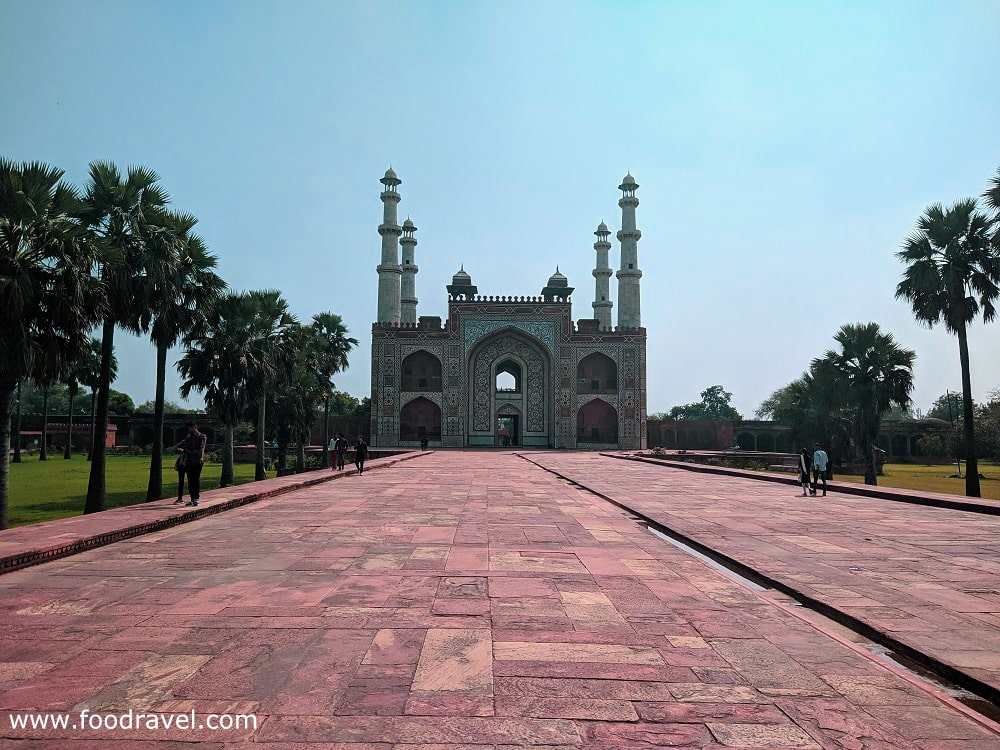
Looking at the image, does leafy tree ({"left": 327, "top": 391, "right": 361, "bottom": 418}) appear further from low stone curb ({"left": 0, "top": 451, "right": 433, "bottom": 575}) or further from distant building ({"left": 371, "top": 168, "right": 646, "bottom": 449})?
low stone curb ({"left": 0, "top": 451, "right": 433, "bottom": 575})

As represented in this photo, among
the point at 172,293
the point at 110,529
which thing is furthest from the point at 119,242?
the point at 110,529

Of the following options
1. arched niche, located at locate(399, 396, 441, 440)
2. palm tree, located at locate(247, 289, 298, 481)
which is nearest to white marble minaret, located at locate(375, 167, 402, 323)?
arched niche, located at locate(399, 396, 441, 440)

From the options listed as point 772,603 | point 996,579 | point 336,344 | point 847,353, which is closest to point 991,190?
point 847,353

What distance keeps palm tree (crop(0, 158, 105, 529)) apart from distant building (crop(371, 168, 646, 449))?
3131 cm

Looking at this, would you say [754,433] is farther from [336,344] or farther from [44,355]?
[44,355]

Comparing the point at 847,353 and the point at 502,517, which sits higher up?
the point at 847,353

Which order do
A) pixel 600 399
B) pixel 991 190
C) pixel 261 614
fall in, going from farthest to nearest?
pixel 600 399
pixel 991 190
pixel 261 614

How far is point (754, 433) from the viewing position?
49.8 metres

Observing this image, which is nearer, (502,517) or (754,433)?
(502,517)

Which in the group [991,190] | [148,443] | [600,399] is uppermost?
[991,190]

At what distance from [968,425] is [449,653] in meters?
18.0

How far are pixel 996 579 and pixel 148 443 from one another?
53119 millimetres

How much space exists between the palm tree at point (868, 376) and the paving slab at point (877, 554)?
13725 mm

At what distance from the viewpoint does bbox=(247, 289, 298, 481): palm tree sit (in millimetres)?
21031
